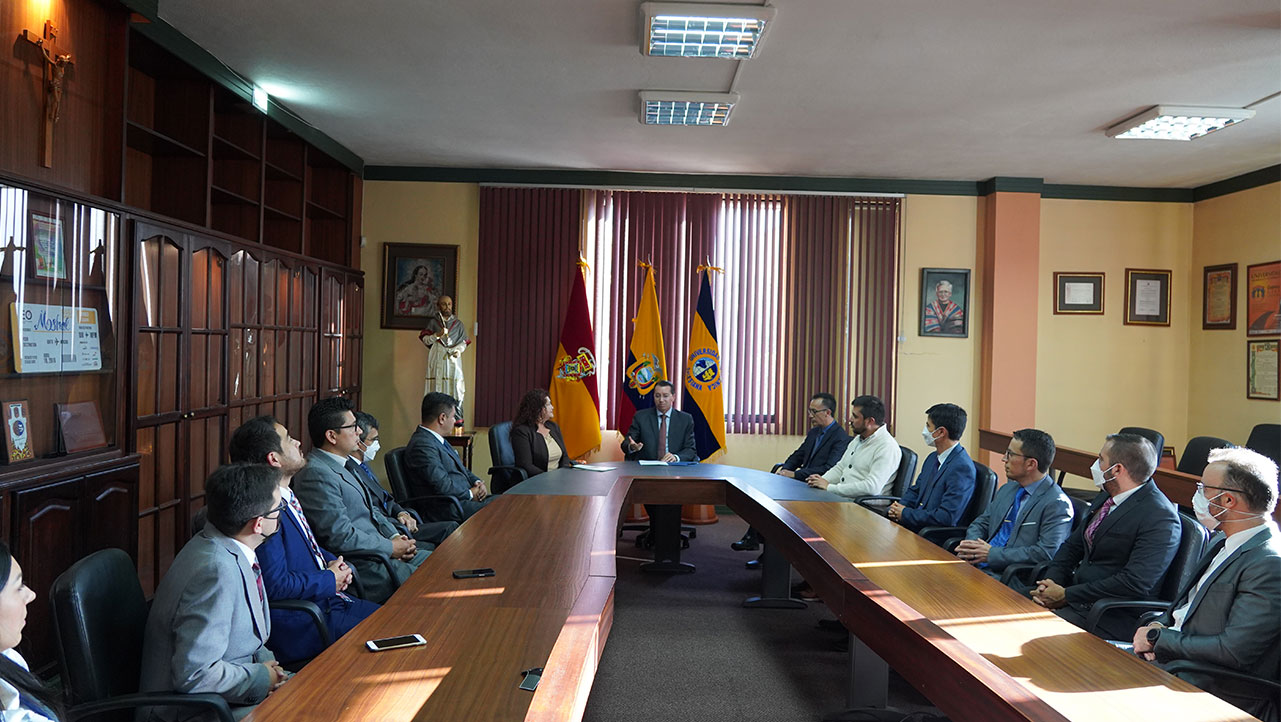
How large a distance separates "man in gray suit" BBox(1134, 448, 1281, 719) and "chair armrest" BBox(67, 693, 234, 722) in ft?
8.19

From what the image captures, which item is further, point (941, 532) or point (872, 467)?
point (872, 467)

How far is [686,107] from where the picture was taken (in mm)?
5688

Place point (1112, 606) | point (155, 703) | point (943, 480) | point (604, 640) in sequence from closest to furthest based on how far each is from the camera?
1. point (155, 703)
2. point (604, 640)
3. point (1112, 606)
4. point (943, 480)

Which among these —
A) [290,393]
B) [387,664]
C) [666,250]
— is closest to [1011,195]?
[666,250]

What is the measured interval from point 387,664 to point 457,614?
42 cm

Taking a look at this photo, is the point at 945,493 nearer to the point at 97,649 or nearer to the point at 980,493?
the point at 980,493

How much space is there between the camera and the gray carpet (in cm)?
349

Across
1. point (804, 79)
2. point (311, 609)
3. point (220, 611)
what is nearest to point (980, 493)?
point (804, 79)

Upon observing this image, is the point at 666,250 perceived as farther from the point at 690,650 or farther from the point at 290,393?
the point at 690,650

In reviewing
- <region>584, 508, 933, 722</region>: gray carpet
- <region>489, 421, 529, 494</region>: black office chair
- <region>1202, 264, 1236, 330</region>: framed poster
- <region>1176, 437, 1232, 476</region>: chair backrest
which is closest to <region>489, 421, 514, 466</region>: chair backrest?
<region>489, 421, 529, 494</region>: black office chair

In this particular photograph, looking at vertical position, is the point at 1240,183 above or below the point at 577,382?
above

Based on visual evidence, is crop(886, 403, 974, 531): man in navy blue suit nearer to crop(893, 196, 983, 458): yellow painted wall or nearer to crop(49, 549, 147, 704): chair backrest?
crop(893, 196, 983, 458): yellow painted wall

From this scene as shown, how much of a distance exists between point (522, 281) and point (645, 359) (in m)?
1.31

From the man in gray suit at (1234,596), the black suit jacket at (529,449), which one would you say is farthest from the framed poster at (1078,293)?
the man in gray suit at (1234,596)
